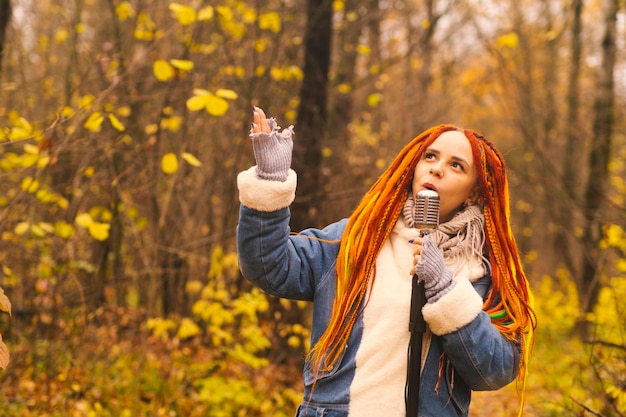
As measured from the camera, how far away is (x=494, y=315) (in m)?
2.23

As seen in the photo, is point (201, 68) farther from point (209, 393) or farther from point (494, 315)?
point (494, 315)

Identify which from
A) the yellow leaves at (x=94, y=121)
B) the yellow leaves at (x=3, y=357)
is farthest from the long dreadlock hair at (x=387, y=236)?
the yellow leaves at (x=94, y=121)

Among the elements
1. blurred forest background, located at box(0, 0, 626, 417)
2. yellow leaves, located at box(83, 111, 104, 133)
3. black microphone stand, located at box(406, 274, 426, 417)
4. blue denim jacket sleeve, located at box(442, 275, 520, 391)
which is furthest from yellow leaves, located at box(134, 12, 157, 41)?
blue denim jacket sleeve, located at box(442, 275, 520, 391)

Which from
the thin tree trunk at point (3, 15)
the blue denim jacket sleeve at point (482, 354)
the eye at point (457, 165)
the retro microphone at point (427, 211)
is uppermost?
the thin tree trunk at point (3, 15)

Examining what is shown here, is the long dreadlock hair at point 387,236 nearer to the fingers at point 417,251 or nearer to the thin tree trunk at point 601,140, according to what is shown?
the fingers at point 417,251

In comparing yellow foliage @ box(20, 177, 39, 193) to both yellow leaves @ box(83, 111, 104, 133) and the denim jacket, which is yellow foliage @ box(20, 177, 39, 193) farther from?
the denim jacket

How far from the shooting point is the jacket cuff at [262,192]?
210cm

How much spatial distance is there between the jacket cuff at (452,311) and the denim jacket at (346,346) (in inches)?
0.5

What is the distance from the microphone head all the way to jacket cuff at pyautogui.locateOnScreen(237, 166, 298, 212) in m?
0.42

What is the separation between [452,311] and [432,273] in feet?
0.43

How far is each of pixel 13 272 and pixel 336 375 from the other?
374 centimetres

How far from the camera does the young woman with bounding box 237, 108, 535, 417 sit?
209 centimetres

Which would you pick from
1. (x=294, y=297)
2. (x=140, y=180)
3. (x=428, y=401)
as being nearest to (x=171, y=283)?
(x=140, y=180)

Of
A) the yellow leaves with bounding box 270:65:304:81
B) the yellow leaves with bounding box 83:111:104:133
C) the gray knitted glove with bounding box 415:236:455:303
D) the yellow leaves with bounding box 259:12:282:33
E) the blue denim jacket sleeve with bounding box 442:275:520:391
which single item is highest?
the yellow leaves with bounding box 259:12:282:33
